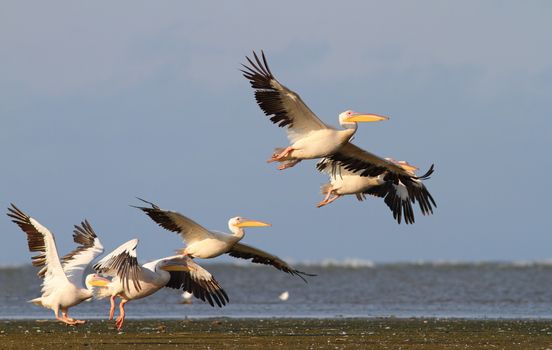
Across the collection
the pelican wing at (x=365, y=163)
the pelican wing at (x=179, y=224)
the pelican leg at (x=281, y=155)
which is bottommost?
the pelican wing at (x=179, y=224)

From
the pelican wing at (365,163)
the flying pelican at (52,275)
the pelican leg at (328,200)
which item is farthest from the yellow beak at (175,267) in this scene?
the pelican leg at (328,200)

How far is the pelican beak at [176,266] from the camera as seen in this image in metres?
14.6

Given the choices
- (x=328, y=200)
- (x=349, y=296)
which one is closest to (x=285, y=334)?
(x=328, y=200)

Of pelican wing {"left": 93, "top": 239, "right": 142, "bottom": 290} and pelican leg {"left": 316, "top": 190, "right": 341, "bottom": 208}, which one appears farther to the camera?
pelican leg {"left": 316, "top": 190, "right": 341, "bottom": 208}

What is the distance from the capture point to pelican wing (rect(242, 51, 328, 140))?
527 inches

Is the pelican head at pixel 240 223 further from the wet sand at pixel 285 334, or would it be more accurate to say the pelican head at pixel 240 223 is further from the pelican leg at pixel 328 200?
the pelican leg at pixel 328 200

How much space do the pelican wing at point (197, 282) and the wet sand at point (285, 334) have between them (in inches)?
19.5

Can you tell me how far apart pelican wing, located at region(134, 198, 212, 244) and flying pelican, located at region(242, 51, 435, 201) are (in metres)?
1.42

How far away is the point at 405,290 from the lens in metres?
27.8

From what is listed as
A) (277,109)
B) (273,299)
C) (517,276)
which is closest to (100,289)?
(277,109)

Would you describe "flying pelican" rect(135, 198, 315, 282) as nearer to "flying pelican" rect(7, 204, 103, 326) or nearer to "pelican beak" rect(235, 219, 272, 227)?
"pelican beak" rect(235, 219, 272, 227)

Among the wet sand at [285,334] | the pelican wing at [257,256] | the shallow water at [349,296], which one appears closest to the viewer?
the wet sand at [285,334]

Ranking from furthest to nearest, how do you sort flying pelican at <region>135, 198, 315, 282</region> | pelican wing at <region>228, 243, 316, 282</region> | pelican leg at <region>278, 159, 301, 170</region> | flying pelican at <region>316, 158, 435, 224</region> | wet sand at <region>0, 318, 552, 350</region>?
1. flying pelican at <region>316, 158, 435, 224</region>
2. pelican wing at <region>228, 243, 316, 282</region>
3. pelican leg at <region>278, 159, 301, 170</region>
4. flying pelican at <region>135, 198, 315, 282</region>
5. wet sand at <region>0, 318, 552, 350</region>

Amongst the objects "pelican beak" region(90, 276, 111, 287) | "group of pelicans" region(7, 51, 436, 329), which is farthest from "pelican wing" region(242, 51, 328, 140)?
"pelican beak" region(90, 276, 111, 287)
